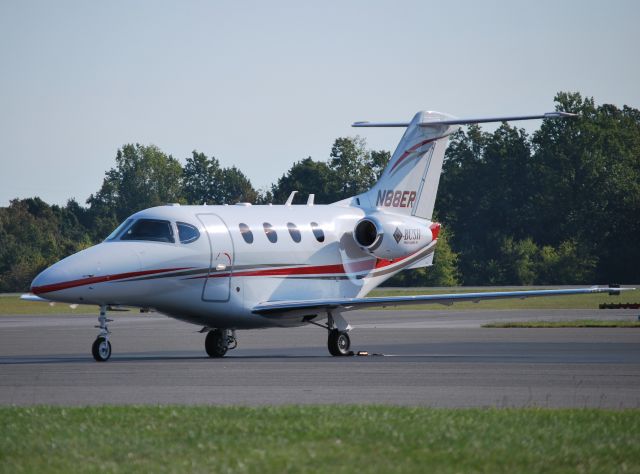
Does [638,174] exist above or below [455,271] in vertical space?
above

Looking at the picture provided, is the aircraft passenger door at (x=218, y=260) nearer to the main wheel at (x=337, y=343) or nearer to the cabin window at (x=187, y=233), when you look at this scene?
the cabin window at (x=187, y=233)

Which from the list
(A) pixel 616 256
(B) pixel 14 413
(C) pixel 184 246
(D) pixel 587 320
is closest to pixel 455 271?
(A) pixel 616 256

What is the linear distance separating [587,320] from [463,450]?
29.7 m

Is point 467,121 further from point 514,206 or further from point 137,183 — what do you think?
point 137,183

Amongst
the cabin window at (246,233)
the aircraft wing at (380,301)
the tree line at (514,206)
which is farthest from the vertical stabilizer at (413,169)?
the tree line at (514,206)

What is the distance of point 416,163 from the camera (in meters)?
33.3

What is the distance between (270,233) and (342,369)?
24.3 ft

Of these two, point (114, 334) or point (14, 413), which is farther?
point (114, 334)

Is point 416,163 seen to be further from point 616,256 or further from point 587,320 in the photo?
point 616,256

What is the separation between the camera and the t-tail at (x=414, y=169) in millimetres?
32906

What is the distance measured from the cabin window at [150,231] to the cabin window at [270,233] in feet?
9.34

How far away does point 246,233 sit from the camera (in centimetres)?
2809

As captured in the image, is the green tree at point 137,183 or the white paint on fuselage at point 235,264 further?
the green tree at point 137,183

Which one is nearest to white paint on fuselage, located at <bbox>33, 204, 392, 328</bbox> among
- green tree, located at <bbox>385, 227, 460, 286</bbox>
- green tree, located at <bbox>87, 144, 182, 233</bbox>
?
green tree, located at <bbox>385, 227, 460, 286</bbox>
